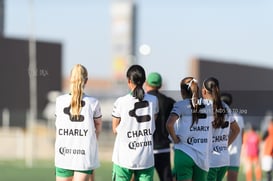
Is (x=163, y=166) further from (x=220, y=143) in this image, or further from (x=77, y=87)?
(x=77, y=87)

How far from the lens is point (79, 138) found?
936 cm

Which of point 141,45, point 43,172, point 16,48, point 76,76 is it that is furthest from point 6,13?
point 43,172

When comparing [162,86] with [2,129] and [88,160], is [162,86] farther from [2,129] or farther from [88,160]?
[2,129]

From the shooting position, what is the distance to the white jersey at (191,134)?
9805 mm

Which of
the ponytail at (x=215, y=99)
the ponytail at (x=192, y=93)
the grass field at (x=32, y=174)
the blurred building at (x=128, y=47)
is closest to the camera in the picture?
the ponytail at (x=192, y=93)

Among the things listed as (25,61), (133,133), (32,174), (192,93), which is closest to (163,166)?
(192,93)

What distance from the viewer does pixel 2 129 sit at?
133ft

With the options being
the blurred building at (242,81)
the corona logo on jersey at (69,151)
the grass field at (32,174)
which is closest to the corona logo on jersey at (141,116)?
the corona logo on jersey at (69,151)

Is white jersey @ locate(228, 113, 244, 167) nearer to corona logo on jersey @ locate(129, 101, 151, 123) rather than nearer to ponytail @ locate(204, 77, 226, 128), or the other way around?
ponytail @ locate(204, 77, 226, 128)

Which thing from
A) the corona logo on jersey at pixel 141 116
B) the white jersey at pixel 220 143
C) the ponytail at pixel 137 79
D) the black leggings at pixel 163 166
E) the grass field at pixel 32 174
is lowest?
the grass field at pixel 32 174

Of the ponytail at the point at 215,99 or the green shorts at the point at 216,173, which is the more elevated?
the ponytail at the point at 215,99

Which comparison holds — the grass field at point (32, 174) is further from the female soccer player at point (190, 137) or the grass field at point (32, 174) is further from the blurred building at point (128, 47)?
the female soccer player at point (190, 137)

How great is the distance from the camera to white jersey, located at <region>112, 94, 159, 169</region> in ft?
30.8

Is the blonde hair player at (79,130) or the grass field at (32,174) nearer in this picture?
the blonde hair player at (79,130)
